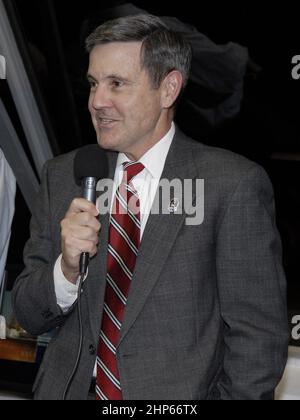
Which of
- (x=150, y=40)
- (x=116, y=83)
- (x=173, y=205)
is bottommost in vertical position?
(x=173, y=205)

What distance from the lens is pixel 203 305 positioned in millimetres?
1764

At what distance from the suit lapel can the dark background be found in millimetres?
806

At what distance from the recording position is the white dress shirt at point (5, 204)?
273 cm

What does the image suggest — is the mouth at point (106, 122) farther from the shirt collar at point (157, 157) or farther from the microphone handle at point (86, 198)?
the microphone handle at point (86, 198)

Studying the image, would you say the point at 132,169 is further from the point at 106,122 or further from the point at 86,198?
the point at 86,198

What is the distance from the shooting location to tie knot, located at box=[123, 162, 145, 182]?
1.91m

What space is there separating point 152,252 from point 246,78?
1054 mm

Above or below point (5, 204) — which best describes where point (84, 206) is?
above

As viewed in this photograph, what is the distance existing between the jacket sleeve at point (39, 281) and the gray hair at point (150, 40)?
44 cm

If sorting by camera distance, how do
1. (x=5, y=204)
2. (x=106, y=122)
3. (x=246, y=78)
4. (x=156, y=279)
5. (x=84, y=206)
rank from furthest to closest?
(x=5, y=204), (x=246, y=78), (x=106, y=122), (x=156, y=279), (x=84, y=206)

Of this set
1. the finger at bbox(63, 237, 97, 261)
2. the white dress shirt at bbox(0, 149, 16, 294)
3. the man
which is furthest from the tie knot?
the white dress shirt at bbox(0, 149, 16, 294)

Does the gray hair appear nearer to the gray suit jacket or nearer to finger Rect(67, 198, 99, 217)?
the gray suit jacket

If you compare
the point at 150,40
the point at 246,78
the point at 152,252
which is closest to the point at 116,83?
the point at 150,40

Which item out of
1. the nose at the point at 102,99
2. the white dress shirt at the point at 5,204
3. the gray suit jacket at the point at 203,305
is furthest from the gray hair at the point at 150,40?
the white dress shirt at the point at 5,204
